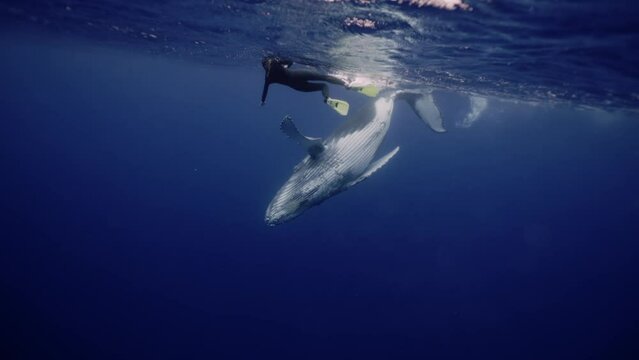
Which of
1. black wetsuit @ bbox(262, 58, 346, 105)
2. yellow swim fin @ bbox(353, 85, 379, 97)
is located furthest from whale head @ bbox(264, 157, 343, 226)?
yellow swim fin @ bbox(353, 85, 379, 97)

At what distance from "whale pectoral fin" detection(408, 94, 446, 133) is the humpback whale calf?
72.5 inches

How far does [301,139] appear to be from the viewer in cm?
711

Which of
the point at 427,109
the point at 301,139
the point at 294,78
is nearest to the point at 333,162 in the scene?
the point at 301,139

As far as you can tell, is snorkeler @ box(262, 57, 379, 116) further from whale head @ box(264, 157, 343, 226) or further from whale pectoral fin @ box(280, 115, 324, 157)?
whale head @ box(264, 157, 343, 226)

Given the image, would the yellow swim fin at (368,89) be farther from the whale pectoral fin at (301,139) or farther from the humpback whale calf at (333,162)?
the whale pectoral fin at (301,139)

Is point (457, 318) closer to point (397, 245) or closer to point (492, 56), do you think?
point (397, 245)

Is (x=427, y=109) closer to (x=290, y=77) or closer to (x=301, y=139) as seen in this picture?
(x=290, y=77)

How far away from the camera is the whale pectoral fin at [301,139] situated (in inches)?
263

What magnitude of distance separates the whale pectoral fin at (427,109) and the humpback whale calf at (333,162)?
184 centimetres

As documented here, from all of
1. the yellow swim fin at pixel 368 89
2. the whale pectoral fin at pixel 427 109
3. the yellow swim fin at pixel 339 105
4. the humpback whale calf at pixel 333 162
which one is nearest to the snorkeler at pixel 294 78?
the yellow swim fin at pixel 339 105

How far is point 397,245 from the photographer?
2117 inches

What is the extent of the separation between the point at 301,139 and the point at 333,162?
72 cm

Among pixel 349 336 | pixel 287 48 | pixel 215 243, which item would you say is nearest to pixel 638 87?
pixel 287 48

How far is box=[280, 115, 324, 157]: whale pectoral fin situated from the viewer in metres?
6.68
